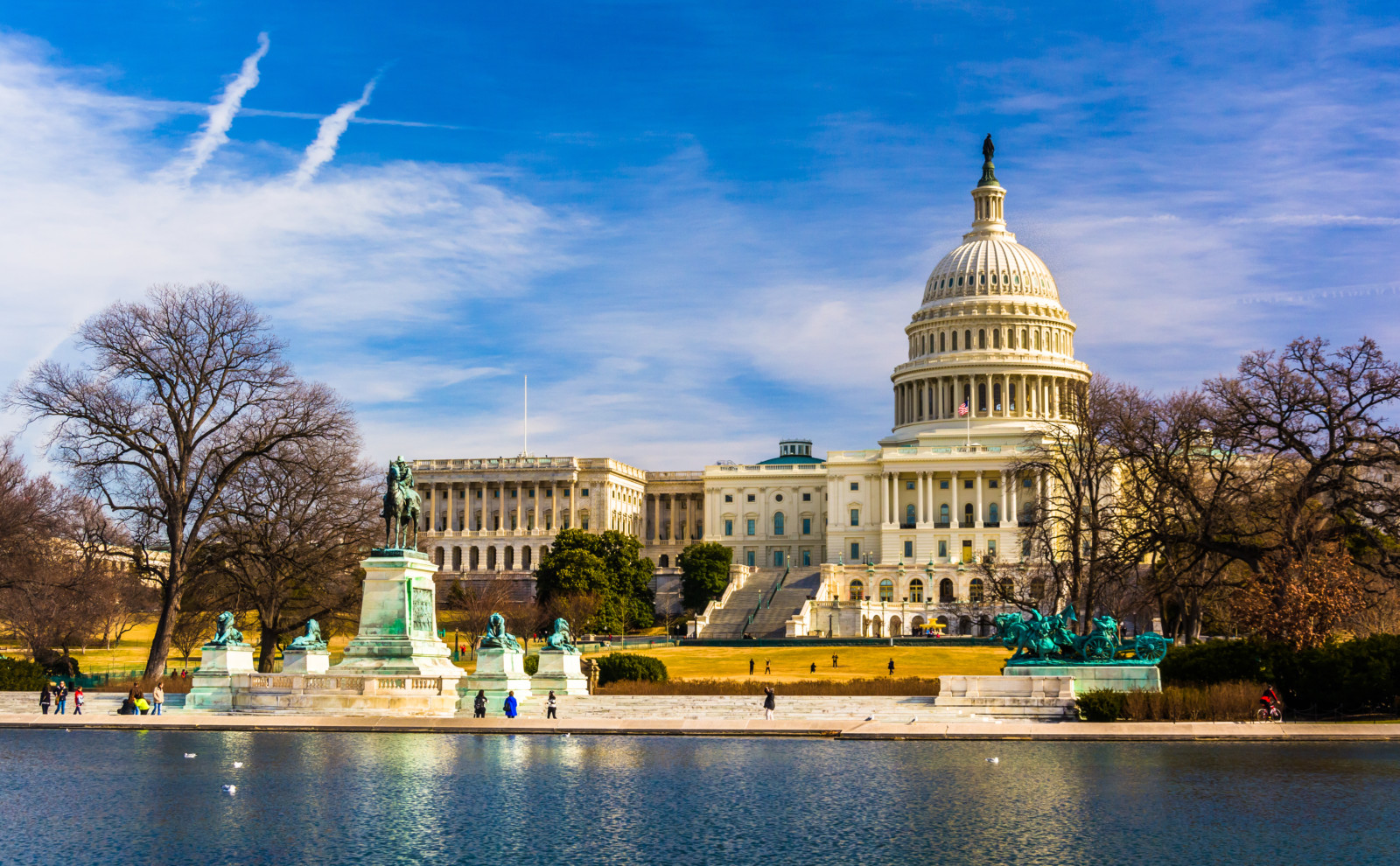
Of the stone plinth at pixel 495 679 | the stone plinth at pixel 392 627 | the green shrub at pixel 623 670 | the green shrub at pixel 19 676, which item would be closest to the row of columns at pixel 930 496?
the green shrub at pixel 623 670

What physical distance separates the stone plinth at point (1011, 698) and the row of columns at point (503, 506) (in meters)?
117

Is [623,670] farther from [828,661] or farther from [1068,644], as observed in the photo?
[828,661]

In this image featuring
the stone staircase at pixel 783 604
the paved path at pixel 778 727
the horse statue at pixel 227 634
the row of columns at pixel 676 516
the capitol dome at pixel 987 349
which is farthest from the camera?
the row of columns at pixel 676 516

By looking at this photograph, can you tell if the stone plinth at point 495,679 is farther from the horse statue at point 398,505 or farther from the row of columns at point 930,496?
the row of columns at point 930,496

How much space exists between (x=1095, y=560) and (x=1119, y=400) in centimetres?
799

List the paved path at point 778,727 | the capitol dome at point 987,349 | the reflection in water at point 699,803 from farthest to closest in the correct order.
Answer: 1. the capitol dome at point 987,349
2. the paved path at point 778,727
3. the reflection in water at point 699,803

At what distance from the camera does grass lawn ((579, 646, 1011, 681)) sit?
2854 inches

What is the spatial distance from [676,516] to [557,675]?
122 meters

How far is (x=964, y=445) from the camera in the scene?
144 m

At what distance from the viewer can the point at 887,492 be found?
145m

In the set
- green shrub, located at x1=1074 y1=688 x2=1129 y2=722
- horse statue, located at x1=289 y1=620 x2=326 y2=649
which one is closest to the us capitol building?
horse statue, located at x1=289 y1=620 x2=326 y2=649

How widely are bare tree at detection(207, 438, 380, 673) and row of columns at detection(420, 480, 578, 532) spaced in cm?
8990

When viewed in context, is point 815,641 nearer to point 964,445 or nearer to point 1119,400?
point 1119,400

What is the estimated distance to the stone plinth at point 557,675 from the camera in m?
48.2
